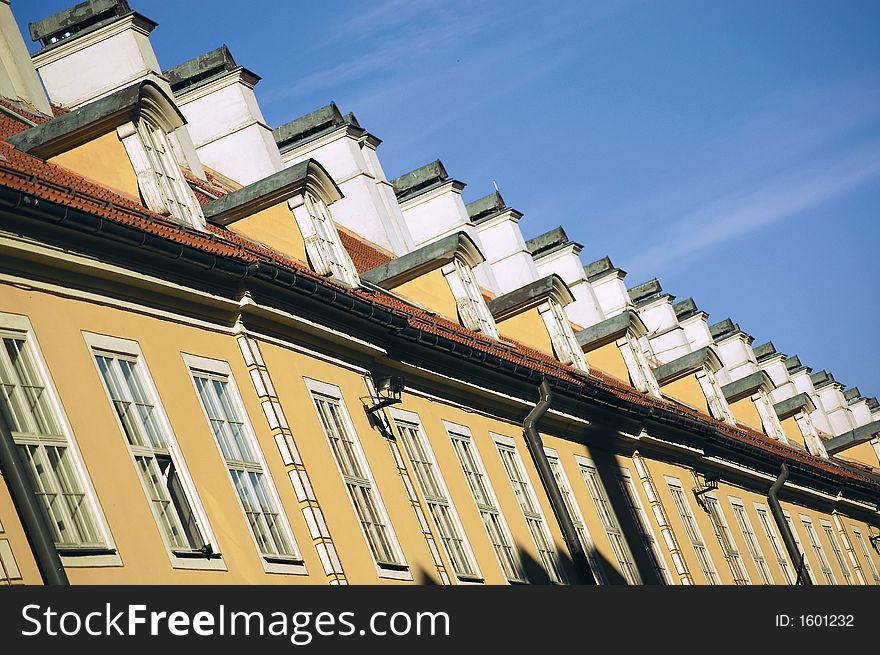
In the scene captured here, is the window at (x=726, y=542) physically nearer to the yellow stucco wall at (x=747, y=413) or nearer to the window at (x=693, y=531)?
the window at (x=693, y=531)

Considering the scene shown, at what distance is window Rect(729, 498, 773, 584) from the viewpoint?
29.8m

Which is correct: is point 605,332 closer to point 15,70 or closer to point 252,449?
point 15,70

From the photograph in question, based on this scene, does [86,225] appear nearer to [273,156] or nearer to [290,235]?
[290,235]

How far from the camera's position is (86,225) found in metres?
12.2

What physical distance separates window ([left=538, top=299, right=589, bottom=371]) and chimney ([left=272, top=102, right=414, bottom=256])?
11.1 feet

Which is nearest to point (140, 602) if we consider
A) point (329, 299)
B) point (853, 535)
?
point (329, 299)

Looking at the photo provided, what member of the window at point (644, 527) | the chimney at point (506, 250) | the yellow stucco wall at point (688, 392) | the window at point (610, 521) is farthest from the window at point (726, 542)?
the chimney at point (506, 250)

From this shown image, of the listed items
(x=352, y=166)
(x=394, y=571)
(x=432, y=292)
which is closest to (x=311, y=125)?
(x=352, y=166)

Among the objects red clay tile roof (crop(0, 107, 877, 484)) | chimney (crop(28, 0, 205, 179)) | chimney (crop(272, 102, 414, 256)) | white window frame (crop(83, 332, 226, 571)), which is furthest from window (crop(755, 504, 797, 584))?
white window frame (crop(83, 332, 226, 571))

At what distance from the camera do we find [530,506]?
20.9 metres

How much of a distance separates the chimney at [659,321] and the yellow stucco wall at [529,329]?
17.6 metres

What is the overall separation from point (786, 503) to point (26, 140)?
23.3 metres

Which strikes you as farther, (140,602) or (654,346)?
(654,346)

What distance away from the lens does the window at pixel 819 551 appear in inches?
1358
